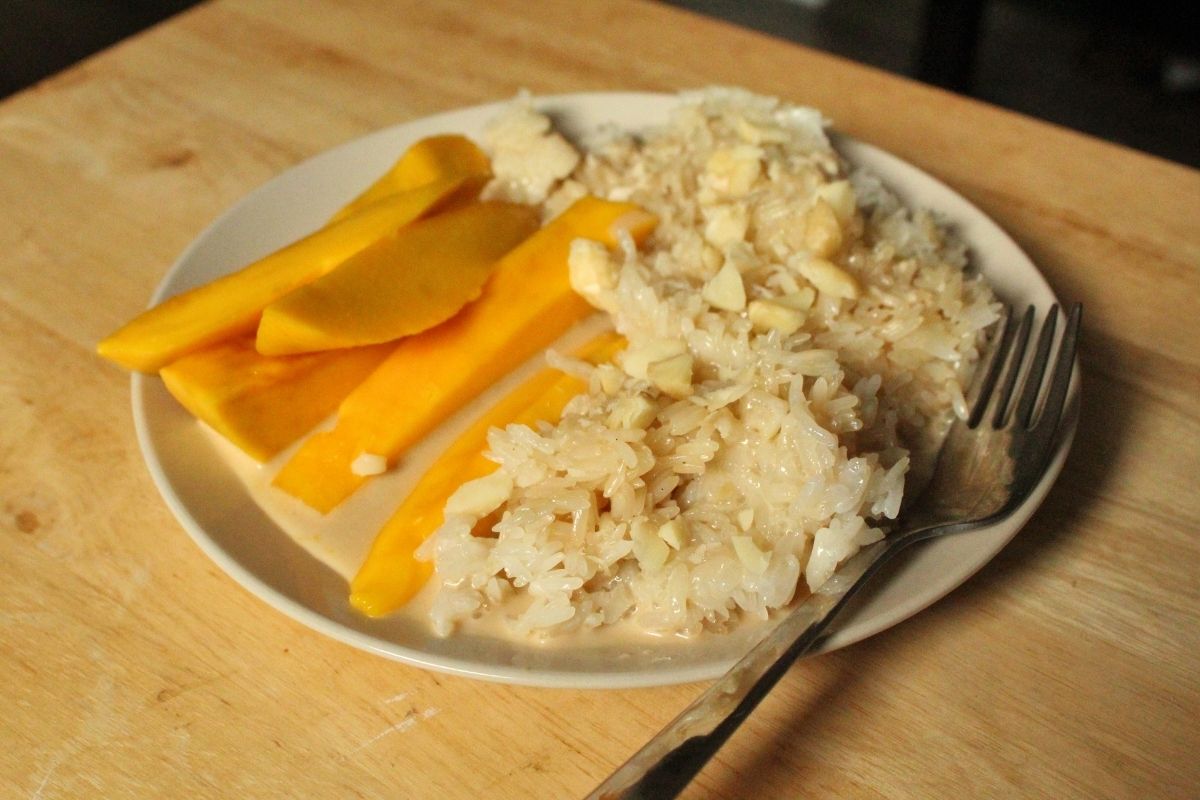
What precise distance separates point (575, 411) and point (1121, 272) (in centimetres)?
87

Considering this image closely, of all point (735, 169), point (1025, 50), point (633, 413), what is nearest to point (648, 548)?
point (633, 413)

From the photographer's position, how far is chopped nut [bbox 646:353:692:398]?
3.78 feet

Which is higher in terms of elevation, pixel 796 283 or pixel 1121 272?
pixel 796 283

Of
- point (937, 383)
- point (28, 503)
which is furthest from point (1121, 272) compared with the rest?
point (28, 503)

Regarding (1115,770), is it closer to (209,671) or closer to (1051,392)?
(1051,392)

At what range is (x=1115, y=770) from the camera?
0.97 m

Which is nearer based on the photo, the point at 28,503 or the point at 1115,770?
the point at 1115,770

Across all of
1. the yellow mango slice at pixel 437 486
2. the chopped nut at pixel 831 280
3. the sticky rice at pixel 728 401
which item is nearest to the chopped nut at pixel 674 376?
the sticky rice at pixel 728 401

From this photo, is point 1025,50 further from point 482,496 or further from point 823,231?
point 482,496

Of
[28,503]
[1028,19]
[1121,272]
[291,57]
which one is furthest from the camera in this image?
[1028,19]

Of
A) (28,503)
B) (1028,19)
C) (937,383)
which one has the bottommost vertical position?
(1028,19)

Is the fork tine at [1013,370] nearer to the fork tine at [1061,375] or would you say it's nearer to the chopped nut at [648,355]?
the fork tine at [1061,375]

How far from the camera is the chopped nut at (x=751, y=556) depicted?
39.4 inches

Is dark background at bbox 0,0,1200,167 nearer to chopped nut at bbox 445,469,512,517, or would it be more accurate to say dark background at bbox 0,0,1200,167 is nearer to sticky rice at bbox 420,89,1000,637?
sticky rice at bbox 420,89,1000,637
